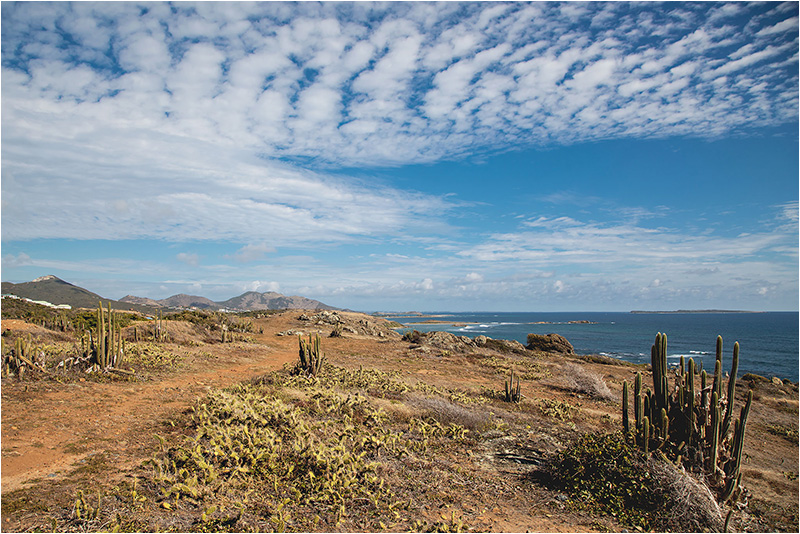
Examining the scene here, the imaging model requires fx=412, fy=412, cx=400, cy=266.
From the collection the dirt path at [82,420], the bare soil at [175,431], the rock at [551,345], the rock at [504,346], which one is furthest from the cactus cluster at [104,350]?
the rock at [551,345]

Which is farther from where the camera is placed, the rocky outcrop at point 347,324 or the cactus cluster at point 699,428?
the rocky outcrop at point 347,324

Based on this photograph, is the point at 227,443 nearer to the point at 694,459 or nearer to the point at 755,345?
the point at 694,459

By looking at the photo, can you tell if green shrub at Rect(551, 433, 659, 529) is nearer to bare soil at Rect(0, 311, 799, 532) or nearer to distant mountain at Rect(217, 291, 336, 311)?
bare soil at Rect(0, 311, 799, 532)

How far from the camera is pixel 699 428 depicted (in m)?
6.93

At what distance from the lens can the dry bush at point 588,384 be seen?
15.5m

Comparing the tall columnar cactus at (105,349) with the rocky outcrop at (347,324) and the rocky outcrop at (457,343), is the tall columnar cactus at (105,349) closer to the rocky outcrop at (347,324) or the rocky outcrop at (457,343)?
the rocky outcrop at (457,343)

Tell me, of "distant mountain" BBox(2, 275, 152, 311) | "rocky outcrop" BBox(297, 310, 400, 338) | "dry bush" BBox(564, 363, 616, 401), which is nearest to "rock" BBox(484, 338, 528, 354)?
"rocky outcrop" BBox(297, 310, 400, 338)

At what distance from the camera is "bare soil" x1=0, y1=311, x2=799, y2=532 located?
5.69 metres

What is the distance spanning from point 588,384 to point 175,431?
563 inches

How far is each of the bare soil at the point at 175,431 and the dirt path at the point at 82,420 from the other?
0.02m

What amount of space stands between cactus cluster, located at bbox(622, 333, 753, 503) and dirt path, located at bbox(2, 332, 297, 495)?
8515 mm

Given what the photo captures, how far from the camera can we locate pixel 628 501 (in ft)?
20.6

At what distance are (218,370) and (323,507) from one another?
11.3m

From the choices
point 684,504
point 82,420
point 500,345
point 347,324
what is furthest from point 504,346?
point 82,420
